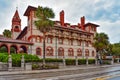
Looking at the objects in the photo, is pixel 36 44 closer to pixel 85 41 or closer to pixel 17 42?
pixel 17 42

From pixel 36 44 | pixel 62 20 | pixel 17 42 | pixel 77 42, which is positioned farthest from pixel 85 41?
pixel 17 42

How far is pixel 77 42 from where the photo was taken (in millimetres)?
68438

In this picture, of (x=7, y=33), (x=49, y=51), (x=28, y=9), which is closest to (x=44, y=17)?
(x=28, y=9)

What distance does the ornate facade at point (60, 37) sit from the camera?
56.4 m

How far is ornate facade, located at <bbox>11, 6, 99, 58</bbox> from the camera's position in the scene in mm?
56397

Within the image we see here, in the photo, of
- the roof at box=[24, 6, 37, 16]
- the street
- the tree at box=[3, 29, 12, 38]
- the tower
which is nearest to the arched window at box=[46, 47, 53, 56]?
the roof at box=[24, 6, 37, 16]

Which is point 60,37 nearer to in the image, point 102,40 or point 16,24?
point 102,40

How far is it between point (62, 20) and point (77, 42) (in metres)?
9.24

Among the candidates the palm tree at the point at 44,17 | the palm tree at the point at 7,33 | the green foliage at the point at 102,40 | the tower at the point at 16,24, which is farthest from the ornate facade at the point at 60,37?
the palm tree at the point at 7,33

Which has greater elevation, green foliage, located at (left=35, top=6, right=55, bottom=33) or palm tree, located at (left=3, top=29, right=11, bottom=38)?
palm tree, located at (left=3, top=29, right=11, bottom=38)

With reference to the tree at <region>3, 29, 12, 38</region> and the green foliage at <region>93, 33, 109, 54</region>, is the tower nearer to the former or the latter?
the tree at <region>3, 29, 12, 38</region>

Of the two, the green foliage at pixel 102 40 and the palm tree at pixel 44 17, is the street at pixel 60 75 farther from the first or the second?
the green foliage at pixel 102 40

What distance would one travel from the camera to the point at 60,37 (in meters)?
62.1

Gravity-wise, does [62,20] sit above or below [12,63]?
above
